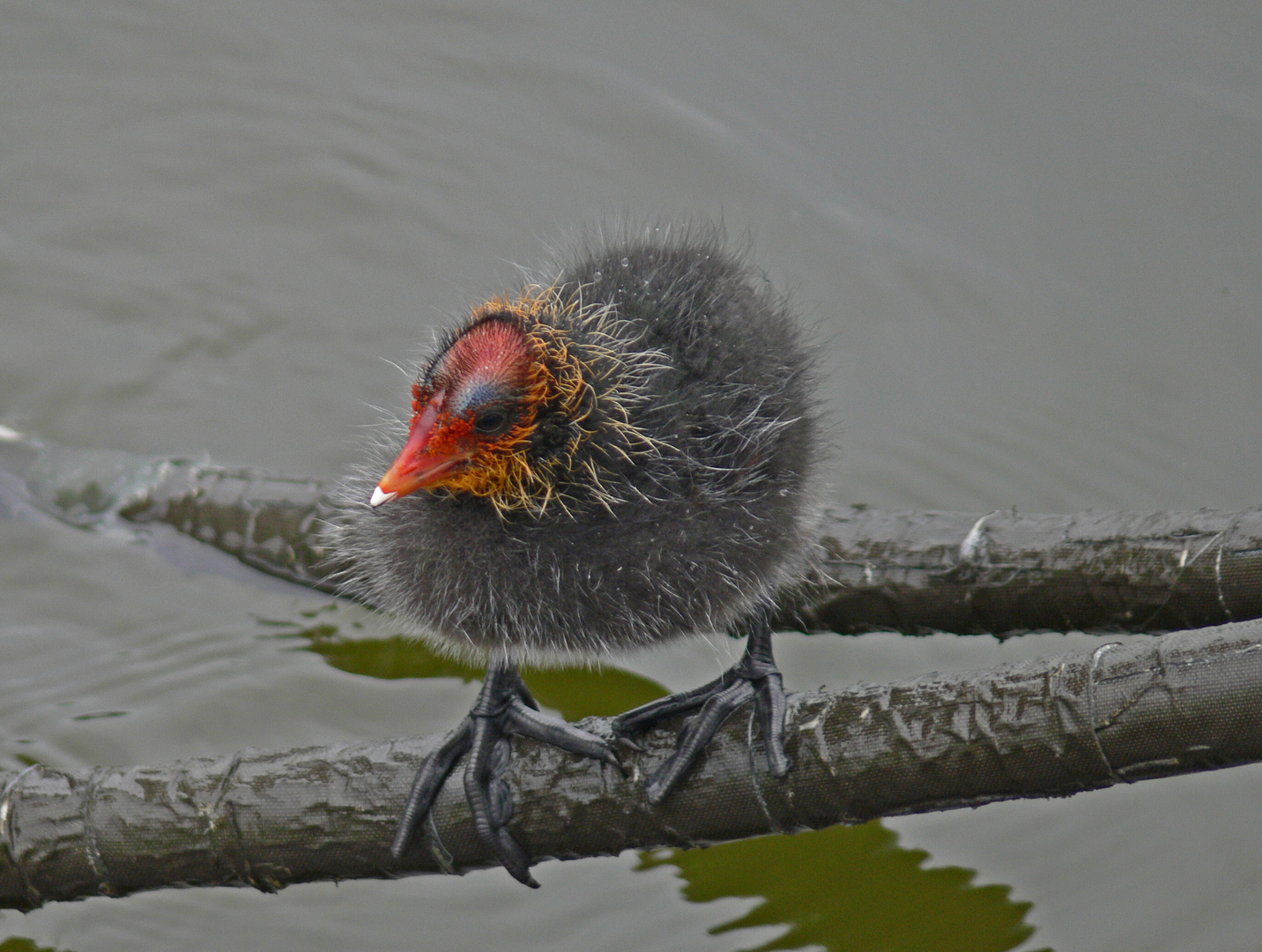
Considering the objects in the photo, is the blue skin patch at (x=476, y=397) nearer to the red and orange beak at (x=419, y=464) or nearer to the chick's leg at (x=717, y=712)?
the red and orange beak at (x=419, y=464)

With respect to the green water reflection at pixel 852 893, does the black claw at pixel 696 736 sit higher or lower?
higher

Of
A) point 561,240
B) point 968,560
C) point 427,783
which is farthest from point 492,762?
point 561,240

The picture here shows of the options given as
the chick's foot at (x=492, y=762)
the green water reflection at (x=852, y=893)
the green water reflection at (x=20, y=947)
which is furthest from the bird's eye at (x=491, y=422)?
the green water reflection at (x=20, y=947)

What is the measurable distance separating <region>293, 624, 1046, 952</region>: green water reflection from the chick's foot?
0.91 meters

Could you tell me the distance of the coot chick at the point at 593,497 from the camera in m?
2.33

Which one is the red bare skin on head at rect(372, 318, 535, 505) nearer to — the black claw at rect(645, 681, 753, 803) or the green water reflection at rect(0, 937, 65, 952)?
the black claw at rect(645, 681, 753, 803)

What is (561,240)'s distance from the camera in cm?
468

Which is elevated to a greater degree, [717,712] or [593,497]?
[593,497]

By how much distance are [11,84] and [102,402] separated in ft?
6.12

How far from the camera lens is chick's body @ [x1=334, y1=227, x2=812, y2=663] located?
2.38 meters

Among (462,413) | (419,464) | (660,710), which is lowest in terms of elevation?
(660,710)

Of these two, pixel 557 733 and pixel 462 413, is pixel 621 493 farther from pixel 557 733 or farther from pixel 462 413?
pixel 557 733

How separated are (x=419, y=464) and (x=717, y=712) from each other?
2.39 feet

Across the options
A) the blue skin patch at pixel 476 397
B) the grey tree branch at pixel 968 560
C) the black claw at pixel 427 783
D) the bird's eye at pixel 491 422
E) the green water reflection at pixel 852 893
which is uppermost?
the blue skin patch at pixel 476 397
